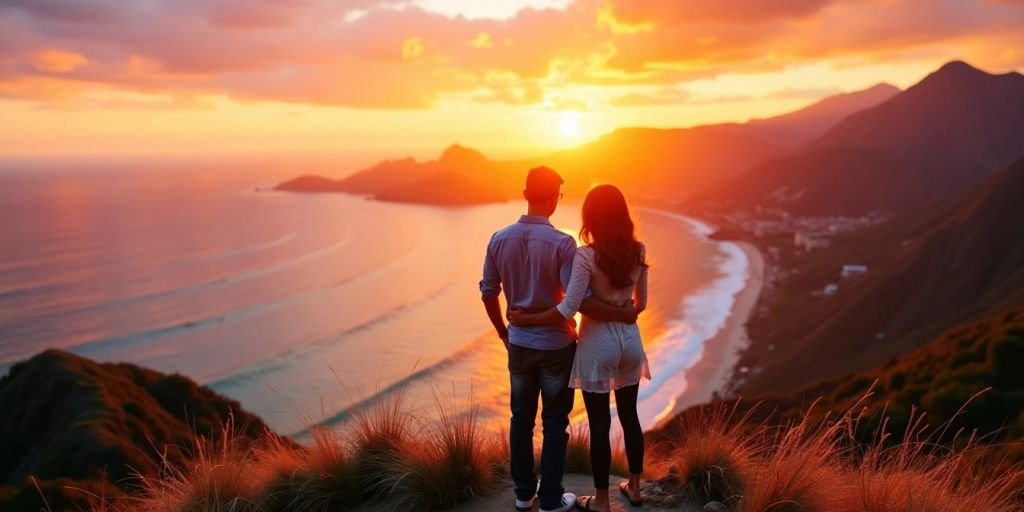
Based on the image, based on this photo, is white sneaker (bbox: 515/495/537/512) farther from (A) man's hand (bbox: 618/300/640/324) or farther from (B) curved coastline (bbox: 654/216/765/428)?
(B) curved coastline (bbox: 654/216/765/428)

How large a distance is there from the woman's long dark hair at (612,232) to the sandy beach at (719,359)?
2094 centimetres

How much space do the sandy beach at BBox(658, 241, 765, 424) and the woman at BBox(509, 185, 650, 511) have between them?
67.5 ft

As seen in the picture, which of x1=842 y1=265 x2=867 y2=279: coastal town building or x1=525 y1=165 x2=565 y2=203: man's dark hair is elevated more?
x1=525 y1=165 x2=565 y2=203: man's dark hair

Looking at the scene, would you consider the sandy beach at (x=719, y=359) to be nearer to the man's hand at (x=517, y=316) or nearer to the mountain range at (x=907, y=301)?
the mountain range at (x=907, y=301)

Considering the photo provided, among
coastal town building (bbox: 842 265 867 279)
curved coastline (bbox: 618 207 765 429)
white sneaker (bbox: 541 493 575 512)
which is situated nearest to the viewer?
white sneaker (bbox: 541 493 575 512)

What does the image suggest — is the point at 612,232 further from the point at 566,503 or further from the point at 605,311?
the point at 566,503

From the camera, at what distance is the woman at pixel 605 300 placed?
397 cm

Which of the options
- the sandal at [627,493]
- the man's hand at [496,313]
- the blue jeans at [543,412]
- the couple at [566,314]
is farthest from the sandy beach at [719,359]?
the man's hand at [496,313]

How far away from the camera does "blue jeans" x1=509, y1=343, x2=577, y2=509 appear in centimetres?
420

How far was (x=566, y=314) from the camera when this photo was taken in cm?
396

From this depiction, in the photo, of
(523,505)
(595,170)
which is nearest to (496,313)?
(523,505)

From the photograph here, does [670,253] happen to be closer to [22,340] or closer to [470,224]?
[470,224]

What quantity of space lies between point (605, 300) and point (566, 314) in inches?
10.6

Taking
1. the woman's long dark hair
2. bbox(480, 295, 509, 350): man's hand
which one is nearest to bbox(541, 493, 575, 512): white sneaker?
bbox(480, 295, 509, 350): man's hand
